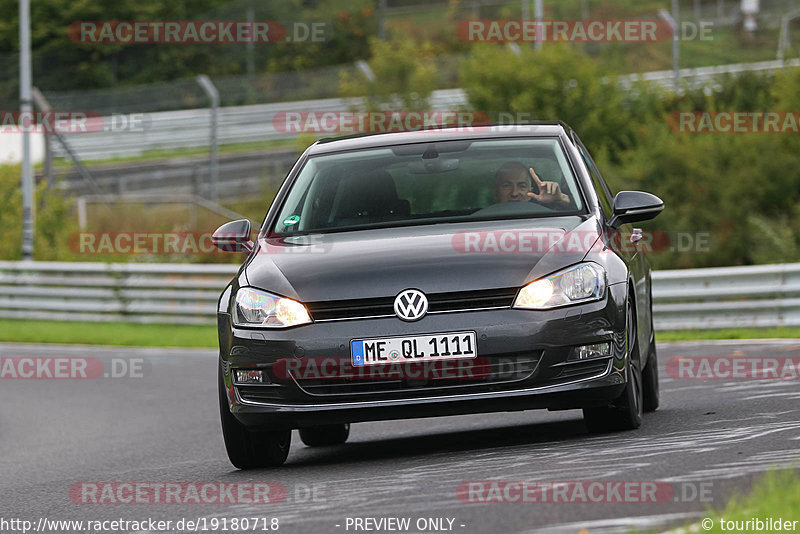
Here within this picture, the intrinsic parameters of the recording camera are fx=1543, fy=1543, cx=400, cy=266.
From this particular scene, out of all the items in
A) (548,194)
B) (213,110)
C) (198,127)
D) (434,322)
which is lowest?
(198,127)

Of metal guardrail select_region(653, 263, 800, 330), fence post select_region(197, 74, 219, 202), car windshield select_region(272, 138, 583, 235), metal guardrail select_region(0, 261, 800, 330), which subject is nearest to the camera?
car windshield select_region(272, 138, 583, 235)

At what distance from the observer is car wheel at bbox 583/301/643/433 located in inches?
307

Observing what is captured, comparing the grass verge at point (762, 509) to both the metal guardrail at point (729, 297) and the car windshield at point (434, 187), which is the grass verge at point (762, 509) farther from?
the metal guardrail at point (729, 297)

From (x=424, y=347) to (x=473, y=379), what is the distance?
292mm

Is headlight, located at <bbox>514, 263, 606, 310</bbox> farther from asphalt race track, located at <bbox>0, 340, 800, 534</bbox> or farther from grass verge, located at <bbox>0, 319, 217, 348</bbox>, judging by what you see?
grass verge, located at <bbox>0, 319, 217, 348</bbox>

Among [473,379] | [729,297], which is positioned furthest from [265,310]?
[729,297]

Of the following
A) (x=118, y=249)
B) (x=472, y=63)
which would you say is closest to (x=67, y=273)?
(x=118, y=249)

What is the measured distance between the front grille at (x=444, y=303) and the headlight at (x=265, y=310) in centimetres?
20

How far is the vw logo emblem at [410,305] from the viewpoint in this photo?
723 centimetres

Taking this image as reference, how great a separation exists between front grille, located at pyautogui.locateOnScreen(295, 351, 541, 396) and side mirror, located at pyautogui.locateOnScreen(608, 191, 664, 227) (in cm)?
137

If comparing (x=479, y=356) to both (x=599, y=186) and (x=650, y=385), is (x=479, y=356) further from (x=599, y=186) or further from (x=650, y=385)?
(x=650, y=385)

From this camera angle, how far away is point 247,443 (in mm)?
8008

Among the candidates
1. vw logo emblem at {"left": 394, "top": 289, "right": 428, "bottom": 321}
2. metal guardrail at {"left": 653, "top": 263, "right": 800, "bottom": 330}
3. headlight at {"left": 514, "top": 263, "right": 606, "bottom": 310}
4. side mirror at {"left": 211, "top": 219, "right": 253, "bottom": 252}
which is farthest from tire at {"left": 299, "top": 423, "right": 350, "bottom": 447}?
metal guardrail at {"left": 653, "top": 263, "right": 800, "bottom": 330}

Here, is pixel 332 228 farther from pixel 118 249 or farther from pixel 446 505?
pixel 118 249
